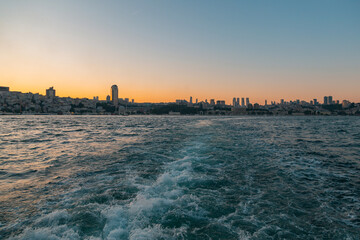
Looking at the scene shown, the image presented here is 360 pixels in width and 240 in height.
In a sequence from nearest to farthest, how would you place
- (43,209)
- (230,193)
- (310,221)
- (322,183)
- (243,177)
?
1. (310,221)
2. (43,209)
3. (230,193)
4. (322,183)
5. (243,177)

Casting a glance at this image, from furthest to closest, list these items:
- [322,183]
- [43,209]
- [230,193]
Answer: [322,183] < [230,193] < [43,209]

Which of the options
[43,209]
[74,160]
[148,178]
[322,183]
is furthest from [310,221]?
[74,160]

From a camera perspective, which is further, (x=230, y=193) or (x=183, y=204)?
(x=230, y=193)

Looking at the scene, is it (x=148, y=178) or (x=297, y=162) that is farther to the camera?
(x=297, y=162)

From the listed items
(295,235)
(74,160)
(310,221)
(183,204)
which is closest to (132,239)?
(183,204)

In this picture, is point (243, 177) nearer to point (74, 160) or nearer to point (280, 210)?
point (280, 210)

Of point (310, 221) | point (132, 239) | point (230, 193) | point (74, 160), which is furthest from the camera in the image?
point (74, 160)

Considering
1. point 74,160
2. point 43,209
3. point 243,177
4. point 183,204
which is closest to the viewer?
point 43,209

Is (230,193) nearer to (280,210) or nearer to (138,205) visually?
(280,210)
